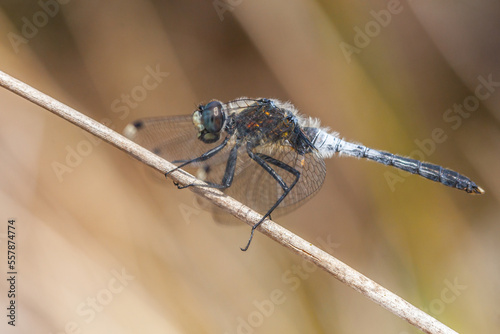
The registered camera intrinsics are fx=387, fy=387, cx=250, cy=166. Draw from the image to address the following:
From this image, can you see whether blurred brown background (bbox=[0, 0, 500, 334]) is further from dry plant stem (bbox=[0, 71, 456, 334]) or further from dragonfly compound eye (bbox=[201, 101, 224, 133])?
dry plant stem (bbox=[0, 71, 456, 334])

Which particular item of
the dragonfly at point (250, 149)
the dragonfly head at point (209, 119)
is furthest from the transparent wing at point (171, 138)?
the dragonfly head at point (209, 119)

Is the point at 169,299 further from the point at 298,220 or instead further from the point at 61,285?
the point at 298,220

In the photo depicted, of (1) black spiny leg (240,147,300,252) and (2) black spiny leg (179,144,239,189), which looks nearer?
(2) black spiny leg (179,144,239,189)

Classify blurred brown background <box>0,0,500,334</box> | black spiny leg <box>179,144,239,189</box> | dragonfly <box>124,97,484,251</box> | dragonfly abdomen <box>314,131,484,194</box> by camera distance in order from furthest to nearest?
blurred brown background <box>0,0,500,334</box>, dragonfly abdomen <box>314,131,484,194</box>, dragonfly <box>124,97,484,251</box>, black spiny leg <box>179,144,239,189</box>

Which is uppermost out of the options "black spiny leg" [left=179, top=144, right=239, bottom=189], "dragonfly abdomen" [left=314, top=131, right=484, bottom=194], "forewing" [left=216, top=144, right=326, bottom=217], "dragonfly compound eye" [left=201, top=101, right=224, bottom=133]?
"dragonfly compound eye" [left=201, top=101, right=224, bottom=133]

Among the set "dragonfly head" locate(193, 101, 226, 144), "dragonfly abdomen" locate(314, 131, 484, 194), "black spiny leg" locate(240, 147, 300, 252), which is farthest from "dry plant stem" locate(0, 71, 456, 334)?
"dragonfly abdomen" locate(314, 131, 484, 194)

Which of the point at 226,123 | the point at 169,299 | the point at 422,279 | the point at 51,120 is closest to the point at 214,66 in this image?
the point at 226,123

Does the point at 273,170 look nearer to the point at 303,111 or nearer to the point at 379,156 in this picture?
the point at 379,156
